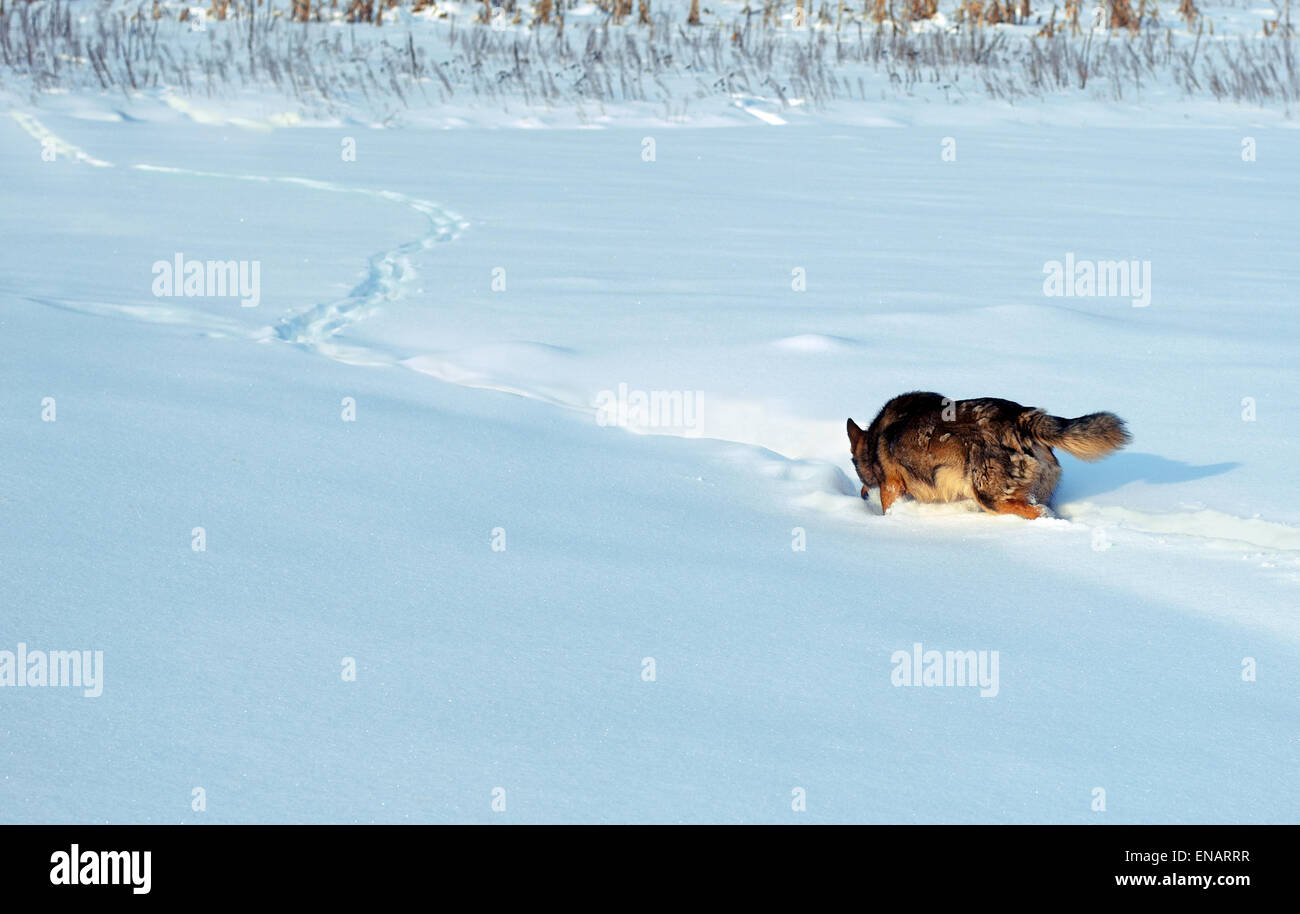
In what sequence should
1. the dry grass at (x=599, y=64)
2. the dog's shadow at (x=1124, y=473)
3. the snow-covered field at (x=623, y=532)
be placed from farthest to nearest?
1. the dry grass at (x=599, y=64)
2. the dog's shadow at (x=1124, y=473)
3. the snow-covered field at (x=623, y=532)

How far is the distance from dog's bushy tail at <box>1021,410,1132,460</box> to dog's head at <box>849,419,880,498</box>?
1.37 ft

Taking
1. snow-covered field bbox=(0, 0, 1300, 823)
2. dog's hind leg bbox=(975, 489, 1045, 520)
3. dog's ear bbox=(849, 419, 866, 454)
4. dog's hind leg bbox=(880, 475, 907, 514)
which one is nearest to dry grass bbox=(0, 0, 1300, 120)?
snow-covered field bbox=(0, 0, 1300, 823)

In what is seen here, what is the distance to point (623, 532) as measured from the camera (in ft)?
8.84

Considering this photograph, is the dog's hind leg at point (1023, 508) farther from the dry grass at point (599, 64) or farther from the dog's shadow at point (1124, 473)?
the dry grass at point (599, 64)

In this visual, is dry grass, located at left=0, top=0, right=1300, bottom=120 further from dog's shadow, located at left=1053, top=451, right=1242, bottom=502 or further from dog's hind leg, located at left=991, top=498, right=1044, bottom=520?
dog's hind leg, located at left=991, top=498, right=1044, bottom=520

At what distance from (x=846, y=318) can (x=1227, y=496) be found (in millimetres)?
1830

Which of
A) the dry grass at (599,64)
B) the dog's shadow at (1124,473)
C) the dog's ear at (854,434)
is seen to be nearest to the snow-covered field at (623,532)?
the dog's shadow at (1124,473)

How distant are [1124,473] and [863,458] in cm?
67

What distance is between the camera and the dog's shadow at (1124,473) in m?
3.02

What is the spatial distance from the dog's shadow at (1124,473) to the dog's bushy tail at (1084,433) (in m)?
0.28

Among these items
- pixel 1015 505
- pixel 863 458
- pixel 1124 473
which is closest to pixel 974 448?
pixel 1015 505

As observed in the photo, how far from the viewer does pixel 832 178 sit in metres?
7.99

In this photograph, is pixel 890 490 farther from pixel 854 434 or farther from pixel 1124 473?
pixel 1124 473
